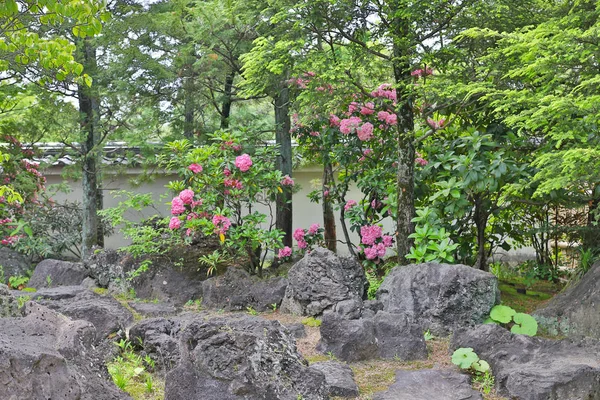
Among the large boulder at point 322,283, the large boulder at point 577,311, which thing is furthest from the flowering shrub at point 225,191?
the large boulder at point 577,311

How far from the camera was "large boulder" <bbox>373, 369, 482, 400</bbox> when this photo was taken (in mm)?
5199

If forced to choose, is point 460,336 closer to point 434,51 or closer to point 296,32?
point 434,51

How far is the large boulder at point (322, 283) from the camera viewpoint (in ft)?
26.2

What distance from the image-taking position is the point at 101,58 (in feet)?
39.1

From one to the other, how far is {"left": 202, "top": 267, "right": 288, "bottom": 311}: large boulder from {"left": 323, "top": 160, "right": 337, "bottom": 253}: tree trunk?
2399 millimetres

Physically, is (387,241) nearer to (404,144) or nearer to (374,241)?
(374,241)

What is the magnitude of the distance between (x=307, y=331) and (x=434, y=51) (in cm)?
388

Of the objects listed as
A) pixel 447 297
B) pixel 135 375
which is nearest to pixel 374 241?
pixel 447 297

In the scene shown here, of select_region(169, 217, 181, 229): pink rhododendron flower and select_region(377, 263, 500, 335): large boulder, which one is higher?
select_region(169, 217, 181, 229): pink rhododendron flower

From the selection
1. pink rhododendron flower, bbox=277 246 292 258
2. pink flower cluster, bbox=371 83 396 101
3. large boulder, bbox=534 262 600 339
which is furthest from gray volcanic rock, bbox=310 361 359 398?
pink flower cluster, bbox=371 83 396 101

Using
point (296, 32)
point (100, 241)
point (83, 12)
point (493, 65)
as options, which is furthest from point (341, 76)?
point (100, 241)

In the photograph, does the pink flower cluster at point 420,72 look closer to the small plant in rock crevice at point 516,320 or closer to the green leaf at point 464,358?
the small plant in rock crevice at point 516,320

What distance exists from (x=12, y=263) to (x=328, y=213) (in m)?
5.91

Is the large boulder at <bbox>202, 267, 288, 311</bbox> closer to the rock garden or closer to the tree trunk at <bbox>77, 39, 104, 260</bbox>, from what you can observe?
the rock garden
